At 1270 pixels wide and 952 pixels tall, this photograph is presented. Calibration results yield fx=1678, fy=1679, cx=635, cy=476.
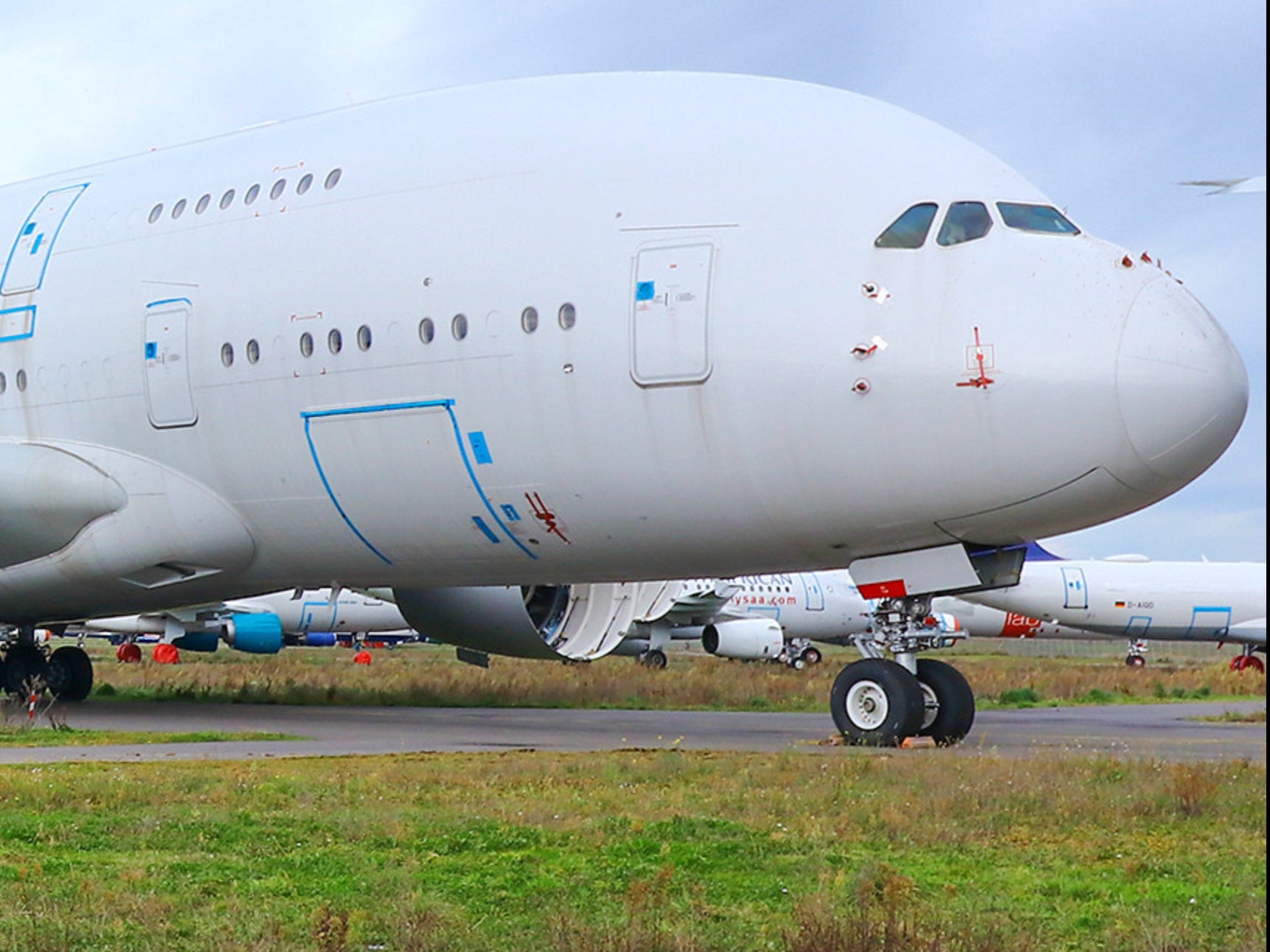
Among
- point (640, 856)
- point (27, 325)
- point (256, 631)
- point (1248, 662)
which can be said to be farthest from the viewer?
point (1248, 662)

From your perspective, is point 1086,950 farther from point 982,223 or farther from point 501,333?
point 501,333

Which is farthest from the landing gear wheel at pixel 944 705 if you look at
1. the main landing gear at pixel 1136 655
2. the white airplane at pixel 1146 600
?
the main landing gear at pixel 1136 655

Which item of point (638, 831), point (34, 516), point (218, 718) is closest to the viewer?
point (638, 831)

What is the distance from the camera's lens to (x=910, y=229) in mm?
12930

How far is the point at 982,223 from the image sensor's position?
1286 cm

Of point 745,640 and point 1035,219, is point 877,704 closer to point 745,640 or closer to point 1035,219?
point 1035,219

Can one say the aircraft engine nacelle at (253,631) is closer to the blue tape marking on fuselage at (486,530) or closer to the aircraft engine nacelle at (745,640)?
the aircraft engine nacelle at (745,640)

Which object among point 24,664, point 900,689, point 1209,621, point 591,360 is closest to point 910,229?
point 591,360

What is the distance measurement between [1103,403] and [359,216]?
6.91 meters

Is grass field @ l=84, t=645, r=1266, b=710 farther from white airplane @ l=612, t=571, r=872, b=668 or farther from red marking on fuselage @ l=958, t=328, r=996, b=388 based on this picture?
red marking on fuselage @ l=958, t=328, r=996, b=388

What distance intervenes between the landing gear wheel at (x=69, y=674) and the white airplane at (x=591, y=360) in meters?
4.72

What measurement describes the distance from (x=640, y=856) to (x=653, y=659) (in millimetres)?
39657

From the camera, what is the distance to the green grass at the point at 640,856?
596 centimetres

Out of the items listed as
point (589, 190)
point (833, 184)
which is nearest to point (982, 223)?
point (833, 184)
